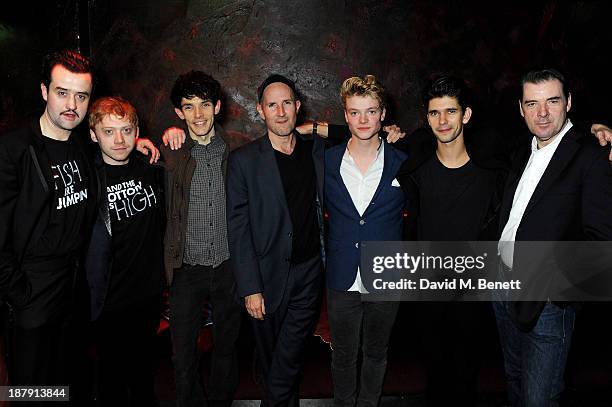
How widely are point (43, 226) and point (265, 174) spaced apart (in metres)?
1.10

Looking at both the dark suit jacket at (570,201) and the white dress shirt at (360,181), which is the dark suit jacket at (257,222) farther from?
the dark suit jacket at (570,201)

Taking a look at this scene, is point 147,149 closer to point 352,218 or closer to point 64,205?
point 64,205

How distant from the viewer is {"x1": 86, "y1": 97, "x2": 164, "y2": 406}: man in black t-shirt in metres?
2.21

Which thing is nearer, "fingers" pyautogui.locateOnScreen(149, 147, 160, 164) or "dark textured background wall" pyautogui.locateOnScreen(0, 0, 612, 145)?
"fingers" pyautogui.locateOnScreen(149, 147, 160, 164)

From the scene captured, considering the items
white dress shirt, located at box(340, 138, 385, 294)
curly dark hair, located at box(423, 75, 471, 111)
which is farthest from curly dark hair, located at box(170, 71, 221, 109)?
curly dark hair, located at box(423, 75, 471, 111)

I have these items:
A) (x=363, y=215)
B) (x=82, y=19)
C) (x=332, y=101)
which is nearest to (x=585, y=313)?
(x=363, y=215)

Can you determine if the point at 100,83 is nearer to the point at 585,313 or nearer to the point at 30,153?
the point at 30,153

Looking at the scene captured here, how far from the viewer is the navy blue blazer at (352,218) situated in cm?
234

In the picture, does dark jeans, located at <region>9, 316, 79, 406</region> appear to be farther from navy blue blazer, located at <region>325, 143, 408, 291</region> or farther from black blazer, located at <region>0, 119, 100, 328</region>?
navy blue blazer, located at <region>325, 143, 408, 291</region>

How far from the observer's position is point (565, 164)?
190 centimetres

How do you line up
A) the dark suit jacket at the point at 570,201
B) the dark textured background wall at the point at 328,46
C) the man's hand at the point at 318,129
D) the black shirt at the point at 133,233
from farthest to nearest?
the dark textured background wall at the point at 328,46
the man's hand at the point at 318,129
the black shirt at the point at 133,233
the dark suit jacket at the point at 570,201

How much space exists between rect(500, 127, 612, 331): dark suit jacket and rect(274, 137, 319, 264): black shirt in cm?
106

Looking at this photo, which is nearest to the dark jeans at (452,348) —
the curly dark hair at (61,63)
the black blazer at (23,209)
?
the black blazer at (23,209)

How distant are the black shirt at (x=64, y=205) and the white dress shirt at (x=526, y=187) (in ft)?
6.97
